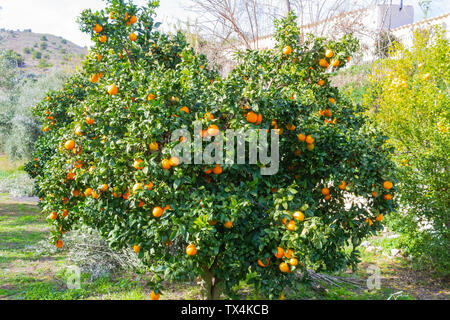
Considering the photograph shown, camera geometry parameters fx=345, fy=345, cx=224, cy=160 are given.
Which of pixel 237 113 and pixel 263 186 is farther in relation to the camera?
pixel 263 186

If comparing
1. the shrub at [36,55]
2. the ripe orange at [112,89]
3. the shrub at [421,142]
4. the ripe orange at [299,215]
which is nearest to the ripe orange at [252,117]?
the ripe orange at [299,215]

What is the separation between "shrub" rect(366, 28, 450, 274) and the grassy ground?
35 centimetres

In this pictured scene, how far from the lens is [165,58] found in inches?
149

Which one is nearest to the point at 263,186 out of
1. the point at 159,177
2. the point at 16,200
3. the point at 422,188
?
the point at 159,177

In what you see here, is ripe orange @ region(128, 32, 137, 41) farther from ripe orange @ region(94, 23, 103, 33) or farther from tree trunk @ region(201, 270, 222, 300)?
tree trunk @ region(201, 270, 222, 300)

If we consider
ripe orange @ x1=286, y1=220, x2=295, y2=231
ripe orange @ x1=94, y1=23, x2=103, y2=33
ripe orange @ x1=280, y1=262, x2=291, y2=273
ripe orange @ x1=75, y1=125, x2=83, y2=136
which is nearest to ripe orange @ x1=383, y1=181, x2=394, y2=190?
ripe orange @ x1=286, y1=220, x2=295, y2=231

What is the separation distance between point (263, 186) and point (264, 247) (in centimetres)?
46

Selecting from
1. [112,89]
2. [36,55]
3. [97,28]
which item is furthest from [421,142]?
[36,55]

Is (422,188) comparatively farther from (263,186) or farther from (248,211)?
(248,211)

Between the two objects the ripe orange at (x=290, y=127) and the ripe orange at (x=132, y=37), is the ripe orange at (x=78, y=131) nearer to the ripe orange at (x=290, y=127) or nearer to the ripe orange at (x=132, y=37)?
the ripe orange at (x=132, y=37)

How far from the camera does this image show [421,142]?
455cm

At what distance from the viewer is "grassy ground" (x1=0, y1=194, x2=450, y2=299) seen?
3877 millimetres

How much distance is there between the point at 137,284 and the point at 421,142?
402 centimetres
